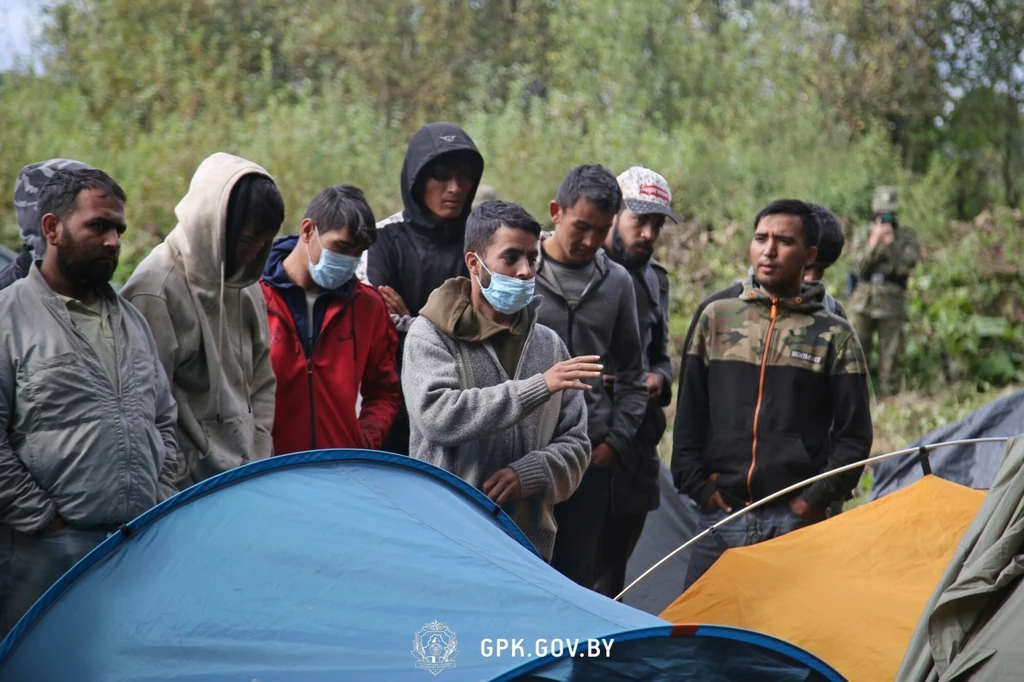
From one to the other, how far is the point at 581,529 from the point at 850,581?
38.3 inches

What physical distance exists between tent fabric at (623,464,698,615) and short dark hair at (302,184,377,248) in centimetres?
224

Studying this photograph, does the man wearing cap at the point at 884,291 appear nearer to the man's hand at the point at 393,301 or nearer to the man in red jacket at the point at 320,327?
the man's hand at the point at 393,301

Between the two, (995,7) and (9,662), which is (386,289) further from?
(995,7)

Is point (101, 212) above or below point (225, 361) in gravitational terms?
above

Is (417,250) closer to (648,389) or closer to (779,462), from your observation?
(648,389)

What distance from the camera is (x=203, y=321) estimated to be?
373cm

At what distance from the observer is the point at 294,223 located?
40.2 ft

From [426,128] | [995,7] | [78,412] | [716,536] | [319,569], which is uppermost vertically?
[995,7]

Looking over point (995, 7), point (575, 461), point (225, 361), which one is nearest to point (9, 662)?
point (225, 361)

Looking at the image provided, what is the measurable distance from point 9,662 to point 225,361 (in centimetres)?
111

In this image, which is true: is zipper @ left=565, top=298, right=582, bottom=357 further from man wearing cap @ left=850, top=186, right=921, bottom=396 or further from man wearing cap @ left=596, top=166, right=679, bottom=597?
man wearing cap @ left=850, top=186, right=921, bottom=396

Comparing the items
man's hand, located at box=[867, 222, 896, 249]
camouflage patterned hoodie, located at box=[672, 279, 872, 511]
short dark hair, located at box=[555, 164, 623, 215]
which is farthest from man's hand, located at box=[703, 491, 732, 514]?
man's hand, located at box=[867, 222, 896, 249]

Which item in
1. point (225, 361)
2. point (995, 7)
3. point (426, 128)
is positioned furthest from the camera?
point (995, 7)

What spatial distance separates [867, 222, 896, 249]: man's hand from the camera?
10992 millimetres
